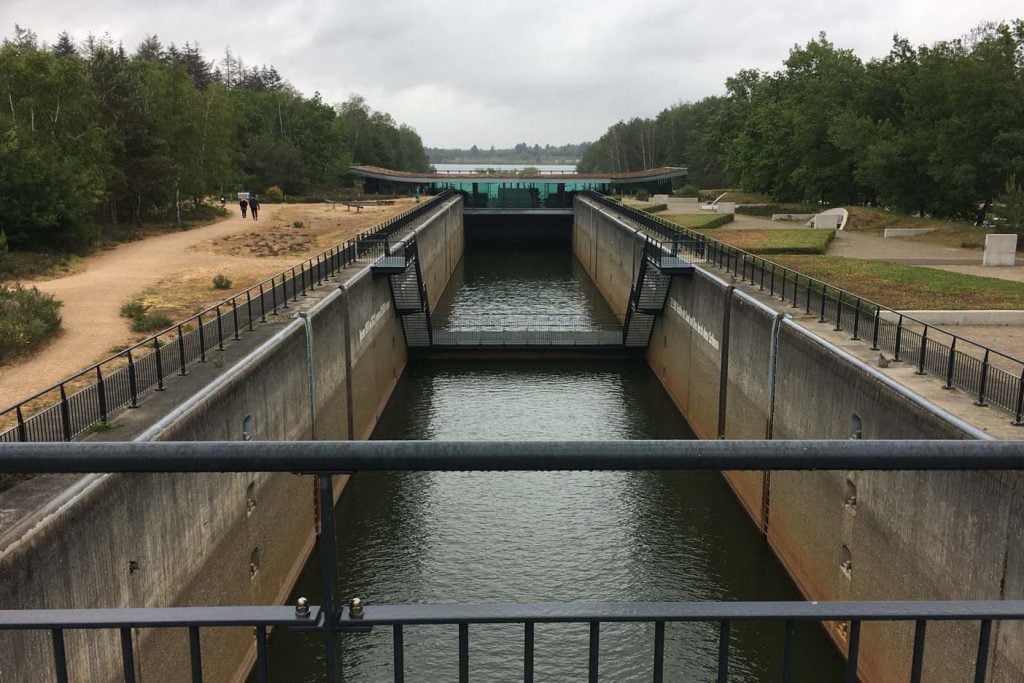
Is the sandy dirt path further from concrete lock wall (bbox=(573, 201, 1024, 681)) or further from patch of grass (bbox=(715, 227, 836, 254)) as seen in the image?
patch of grass (bbox=(715, 227, 836, 254))

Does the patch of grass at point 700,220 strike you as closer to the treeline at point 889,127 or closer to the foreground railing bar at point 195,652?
the treeline at point 889,127

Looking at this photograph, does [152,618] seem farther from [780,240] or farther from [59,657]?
[780,240]

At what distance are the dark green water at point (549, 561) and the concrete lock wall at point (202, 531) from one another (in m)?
1.56

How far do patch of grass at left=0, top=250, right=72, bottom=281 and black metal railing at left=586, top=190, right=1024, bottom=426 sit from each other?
2405 centimetres

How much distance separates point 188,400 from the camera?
45.0ft

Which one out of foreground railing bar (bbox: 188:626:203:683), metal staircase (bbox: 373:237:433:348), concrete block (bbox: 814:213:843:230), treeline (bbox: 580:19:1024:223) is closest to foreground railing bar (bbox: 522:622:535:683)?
foreground railing bar (bbox: 188:626:203:683)

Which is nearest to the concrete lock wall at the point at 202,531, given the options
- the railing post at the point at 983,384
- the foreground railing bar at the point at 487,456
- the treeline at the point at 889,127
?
the foreground railing bar at the point at 487,456

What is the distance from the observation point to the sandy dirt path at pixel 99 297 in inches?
735

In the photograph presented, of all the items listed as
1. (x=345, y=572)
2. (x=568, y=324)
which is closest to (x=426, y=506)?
(x=345, y=572)

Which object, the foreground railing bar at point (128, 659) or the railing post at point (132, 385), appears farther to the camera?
the railing post at point (132, 385)

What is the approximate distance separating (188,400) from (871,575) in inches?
447

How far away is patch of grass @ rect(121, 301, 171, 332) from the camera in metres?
22.9

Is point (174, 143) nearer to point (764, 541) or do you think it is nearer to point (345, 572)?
point (345, 572)

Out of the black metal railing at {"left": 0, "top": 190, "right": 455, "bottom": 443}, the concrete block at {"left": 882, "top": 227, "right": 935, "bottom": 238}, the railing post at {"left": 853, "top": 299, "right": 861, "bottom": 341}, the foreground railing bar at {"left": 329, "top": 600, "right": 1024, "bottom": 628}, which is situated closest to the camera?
the foreground railing bar at {"left": 329, "top": 600, "right": 1024, "bottom": 628}
